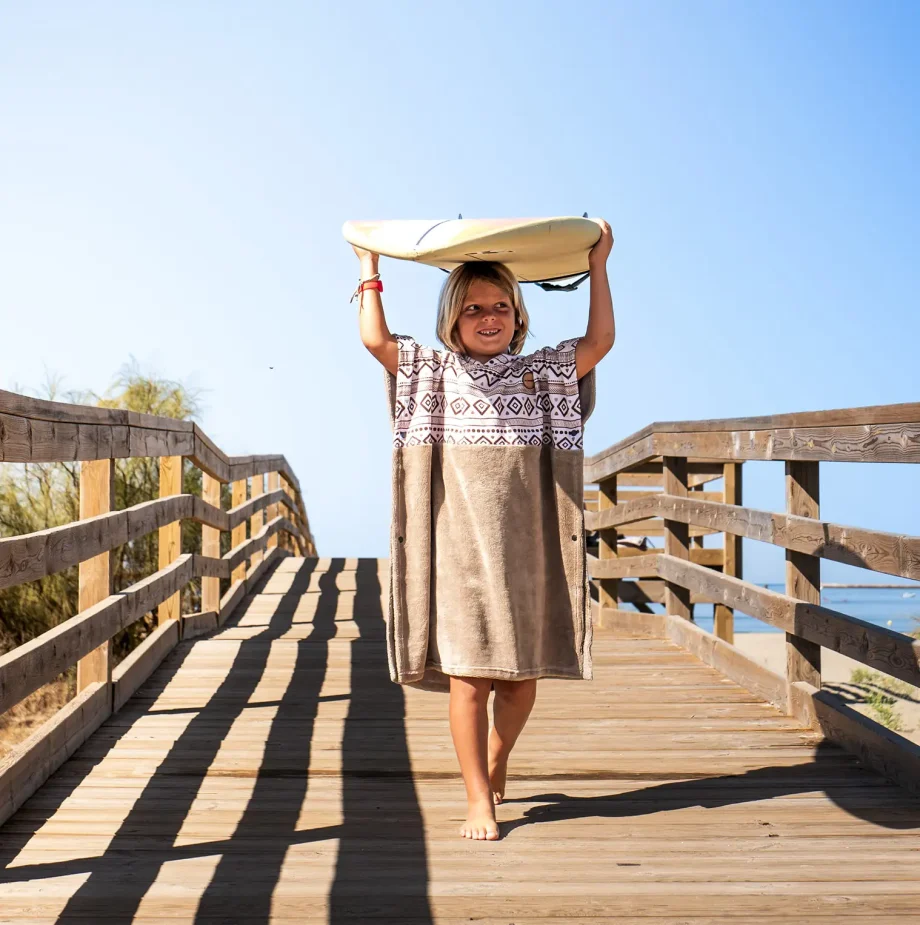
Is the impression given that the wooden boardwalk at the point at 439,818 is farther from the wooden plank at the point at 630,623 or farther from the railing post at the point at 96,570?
the wooden plank at the point at 630,623

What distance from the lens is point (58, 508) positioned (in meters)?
10.3

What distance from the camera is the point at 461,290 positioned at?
3066mm

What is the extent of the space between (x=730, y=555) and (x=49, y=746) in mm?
5421

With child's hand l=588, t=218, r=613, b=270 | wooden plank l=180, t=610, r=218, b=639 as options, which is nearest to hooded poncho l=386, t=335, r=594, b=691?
child's hand l=588, t=218, r=613, b=270

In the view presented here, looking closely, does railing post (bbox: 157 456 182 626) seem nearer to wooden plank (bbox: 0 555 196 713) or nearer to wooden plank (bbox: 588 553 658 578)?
wooden plank (bbox: 0 555 196 713)

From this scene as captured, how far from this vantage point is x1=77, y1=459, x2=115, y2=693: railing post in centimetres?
428

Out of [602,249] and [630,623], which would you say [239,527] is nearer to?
[630,623]

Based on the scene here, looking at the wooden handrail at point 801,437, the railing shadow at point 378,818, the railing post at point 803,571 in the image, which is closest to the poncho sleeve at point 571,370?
the wooden handrail at point 801,437

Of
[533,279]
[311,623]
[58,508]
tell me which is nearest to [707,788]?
[533,279]

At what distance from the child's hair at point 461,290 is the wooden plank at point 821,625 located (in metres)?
1.51

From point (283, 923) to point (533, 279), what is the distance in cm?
192

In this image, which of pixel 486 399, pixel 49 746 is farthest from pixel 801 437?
pixel 49 746

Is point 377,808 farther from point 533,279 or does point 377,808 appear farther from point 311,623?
→ point 311,623

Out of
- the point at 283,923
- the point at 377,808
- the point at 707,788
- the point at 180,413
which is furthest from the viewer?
the point at 180,413
